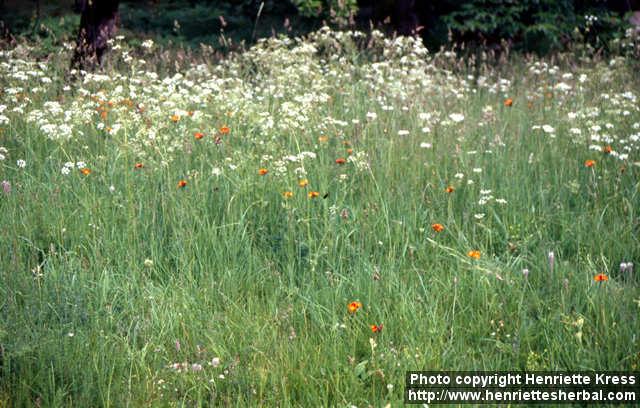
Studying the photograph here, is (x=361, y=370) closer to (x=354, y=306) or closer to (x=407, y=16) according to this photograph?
(x=354, y=306)

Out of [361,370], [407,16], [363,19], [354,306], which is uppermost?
[407,16]

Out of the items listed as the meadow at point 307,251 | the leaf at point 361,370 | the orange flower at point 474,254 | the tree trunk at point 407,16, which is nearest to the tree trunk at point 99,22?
the meadow at point 307,251

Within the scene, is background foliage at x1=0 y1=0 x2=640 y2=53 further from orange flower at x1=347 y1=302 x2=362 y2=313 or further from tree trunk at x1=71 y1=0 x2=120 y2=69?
orange flower at x1=347 y1=302 x2=362 y2=313

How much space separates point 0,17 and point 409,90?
916 centimetres

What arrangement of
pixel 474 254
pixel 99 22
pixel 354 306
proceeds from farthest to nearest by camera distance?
pixel 99 22 → pixel 474 254 → pixel 354 306

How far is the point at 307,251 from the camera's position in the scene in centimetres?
414

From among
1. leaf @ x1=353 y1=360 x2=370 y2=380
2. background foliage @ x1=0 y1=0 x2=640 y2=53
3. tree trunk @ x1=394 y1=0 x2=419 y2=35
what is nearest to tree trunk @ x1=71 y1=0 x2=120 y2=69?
background foliage @ x1=0 y1=0 x2=640 y2=53

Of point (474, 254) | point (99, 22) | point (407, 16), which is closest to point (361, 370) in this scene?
point (474, 254)

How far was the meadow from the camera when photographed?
3104mm

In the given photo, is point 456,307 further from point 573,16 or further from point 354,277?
point 573,16

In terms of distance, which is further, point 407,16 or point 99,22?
point 407,16

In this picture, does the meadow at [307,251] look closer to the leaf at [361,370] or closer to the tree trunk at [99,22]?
the leaf at [361,370]

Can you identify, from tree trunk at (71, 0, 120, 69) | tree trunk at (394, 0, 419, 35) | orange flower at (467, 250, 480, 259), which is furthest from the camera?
tree trunk at (394, 0, 419, 35)

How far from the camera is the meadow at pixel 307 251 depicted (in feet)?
10.2
